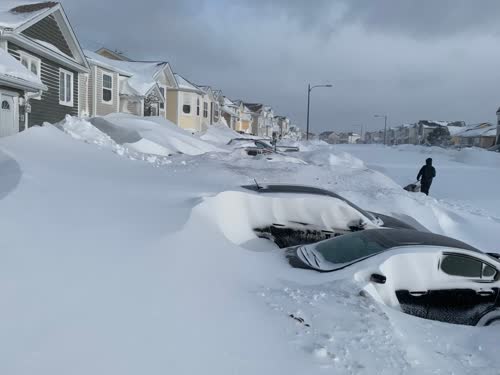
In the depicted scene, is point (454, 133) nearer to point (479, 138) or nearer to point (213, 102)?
point (479, 138)

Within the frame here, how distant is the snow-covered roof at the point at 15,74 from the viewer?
11836 mm

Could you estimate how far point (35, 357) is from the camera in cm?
301

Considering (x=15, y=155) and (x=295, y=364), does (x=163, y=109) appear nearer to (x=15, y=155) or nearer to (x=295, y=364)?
(x=15, y=155)

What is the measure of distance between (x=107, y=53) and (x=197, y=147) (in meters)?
18.8

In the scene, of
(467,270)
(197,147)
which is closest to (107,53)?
(197,147)

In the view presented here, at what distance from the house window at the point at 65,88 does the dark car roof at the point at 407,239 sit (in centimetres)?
1632

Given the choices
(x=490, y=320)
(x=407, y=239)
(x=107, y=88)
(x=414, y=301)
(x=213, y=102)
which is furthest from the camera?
(x=213, y=102)

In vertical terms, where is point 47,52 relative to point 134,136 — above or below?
above

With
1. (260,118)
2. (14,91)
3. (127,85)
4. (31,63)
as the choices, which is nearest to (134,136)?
(31,63)

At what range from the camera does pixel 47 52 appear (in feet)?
54.2

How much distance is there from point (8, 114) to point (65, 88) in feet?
21.1

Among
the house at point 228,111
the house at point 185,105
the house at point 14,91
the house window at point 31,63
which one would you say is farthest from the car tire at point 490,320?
the house at point 228,111

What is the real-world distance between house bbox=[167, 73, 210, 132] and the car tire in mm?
35063

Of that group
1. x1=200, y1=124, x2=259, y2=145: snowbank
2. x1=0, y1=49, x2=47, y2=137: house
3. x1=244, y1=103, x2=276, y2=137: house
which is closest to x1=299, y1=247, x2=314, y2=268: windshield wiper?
x1=0, y1=49, x2=47, y2=137: house
